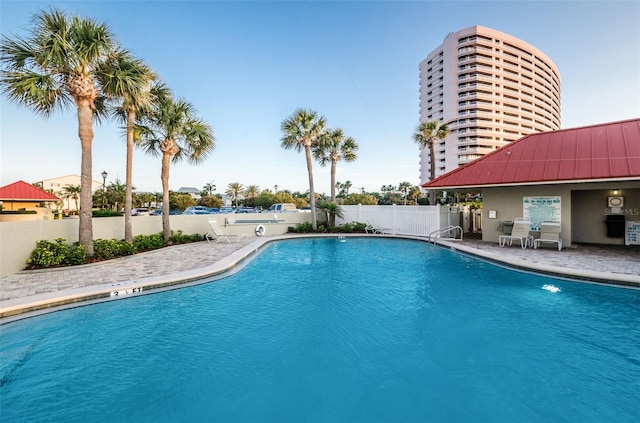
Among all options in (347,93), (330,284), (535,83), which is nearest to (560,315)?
(330,284)

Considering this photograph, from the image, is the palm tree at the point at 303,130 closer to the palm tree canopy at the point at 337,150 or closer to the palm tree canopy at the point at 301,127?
the palm tree canopy at the point at 301,127

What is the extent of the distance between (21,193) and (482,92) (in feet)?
265

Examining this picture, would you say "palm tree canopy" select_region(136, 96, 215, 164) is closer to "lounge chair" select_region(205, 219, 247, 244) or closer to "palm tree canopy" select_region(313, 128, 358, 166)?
"lounge chair" select_region(205, 219, 247, 244)

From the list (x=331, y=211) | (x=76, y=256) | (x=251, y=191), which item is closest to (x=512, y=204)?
(x=331, y=211)

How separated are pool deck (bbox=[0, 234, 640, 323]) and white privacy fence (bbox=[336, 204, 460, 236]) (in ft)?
10.3

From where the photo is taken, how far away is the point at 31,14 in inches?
303

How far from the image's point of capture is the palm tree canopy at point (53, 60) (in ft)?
25.4

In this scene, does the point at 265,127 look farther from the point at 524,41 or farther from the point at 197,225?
the point at 524,41

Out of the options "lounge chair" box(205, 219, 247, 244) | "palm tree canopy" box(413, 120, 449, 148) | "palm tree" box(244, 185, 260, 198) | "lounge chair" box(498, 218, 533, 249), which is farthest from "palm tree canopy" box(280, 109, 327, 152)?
"palm tree" box(244, 185, 260, 198)

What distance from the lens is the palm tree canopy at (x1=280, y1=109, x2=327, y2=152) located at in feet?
57.2

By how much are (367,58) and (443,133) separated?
10.1 meters

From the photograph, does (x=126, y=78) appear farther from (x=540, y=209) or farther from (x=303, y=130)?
(x=540, y=209)

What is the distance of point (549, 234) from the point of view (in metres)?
11.1

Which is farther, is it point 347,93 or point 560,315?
point 347,93
